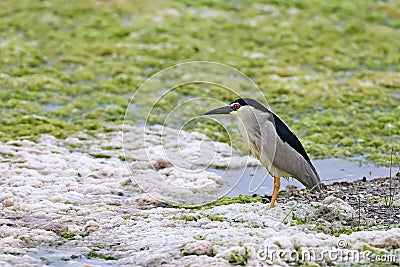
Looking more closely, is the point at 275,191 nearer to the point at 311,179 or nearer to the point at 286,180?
the point at 311,179

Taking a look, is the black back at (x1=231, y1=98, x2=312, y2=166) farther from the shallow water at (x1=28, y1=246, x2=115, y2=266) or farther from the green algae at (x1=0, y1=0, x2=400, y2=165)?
the green algae at (x1=0, y1=0, x2=400, y2=165)

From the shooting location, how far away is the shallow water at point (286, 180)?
7.87 metres

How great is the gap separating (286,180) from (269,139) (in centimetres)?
162

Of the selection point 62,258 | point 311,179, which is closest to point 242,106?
point 311,179

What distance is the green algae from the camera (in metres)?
9.79

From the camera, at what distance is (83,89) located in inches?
431

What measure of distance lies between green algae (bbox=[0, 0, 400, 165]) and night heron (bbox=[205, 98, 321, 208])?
217 centimetres

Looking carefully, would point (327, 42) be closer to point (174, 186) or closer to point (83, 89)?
point (83, 89)

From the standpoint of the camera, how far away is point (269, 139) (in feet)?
21.9

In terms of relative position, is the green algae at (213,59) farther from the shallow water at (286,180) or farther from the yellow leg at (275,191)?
the yellow leg at (275,191)

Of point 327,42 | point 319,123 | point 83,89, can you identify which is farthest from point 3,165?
point 327,42

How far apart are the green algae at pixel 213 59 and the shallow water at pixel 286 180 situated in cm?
29

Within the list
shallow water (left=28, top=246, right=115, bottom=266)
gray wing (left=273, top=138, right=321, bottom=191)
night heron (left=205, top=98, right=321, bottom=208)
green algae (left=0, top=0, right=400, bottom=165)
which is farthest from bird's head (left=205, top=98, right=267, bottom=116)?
green algae (left=0, top=0, right=400, bottom=165)

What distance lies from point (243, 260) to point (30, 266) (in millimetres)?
1687
